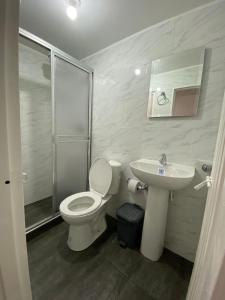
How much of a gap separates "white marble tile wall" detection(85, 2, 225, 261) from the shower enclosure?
252mm

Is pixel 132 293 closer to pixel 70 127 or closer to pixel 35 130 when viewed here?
pixel 70 127

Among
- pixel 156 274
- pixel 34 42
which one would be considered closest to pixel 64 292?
pixel 156 274

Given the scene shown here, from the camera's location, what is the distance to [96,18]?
1354 millimetres

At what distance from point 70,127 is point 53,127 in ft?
0.84

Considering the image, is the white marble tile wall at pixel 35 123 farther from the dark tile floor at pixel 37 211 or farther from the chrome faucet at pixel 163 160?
the chrome faucet at pixel 163 160

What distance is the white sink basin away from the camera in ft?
3.59

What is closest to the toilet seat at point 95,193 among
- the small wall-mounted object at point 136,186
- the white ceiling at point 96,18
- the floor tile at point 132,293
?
the small wall-mounted object at point 136,186

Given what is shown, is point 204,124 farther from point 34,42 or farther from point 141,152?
point 34,42

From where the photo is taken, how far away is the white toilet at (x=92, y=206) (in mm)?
1376

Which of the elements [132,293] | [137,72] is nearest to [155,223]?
[132,293]

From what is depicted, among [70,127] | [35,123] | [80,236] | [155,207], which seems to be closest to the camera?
[155,207]

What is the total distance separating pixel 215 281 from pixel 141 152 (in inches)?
48.4

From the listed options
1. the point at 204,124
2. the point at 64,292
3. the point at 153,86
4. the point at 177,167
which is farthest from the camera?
the point at 153,86

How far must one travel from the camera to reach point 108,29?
4.91 ft
